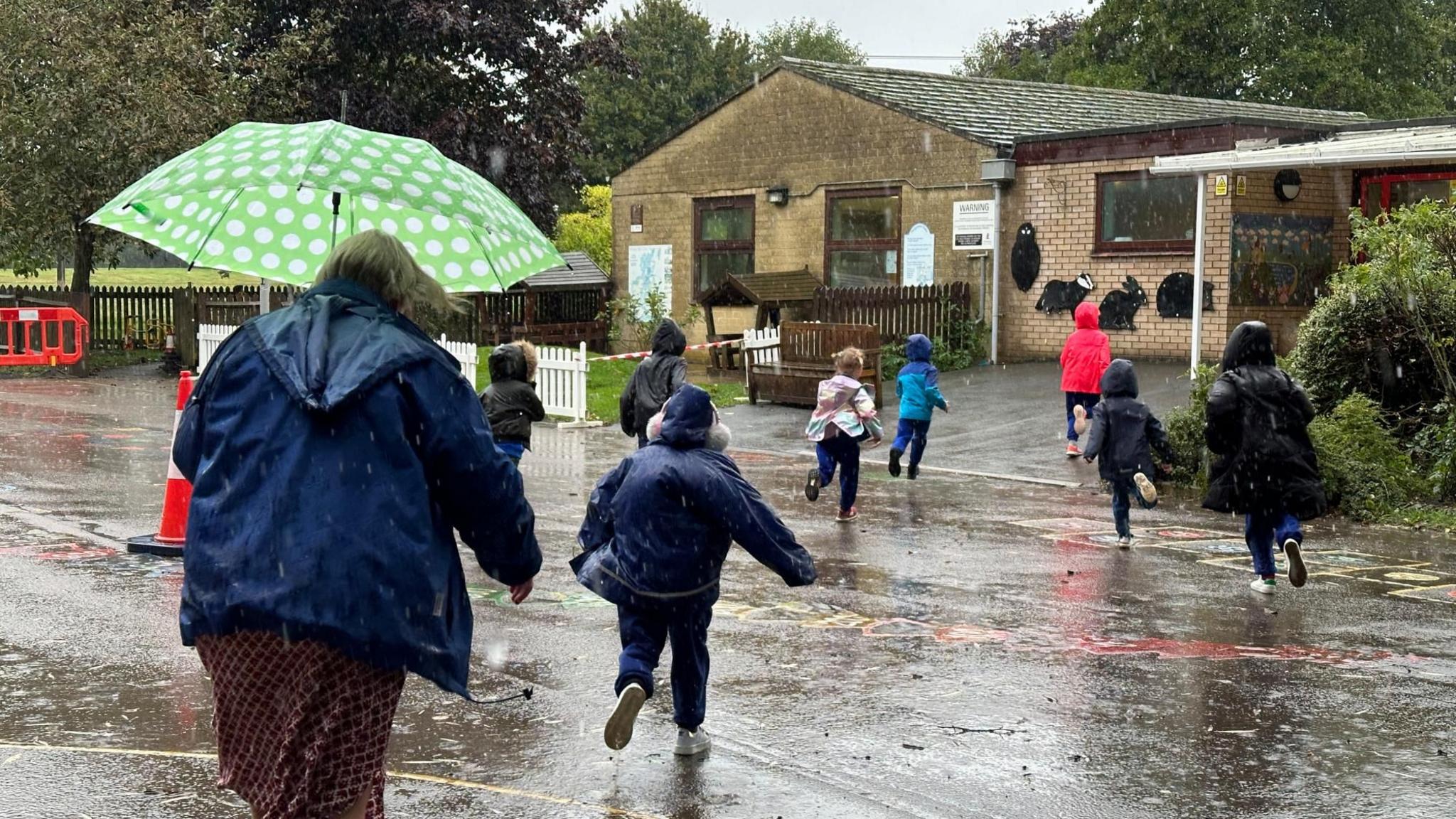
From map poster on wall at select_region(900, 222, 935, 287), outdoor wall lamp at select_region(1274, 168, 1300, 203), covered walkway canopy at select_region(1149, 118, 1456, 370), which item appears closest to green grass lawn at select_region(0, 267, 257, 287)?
map poster on wall at select_region(900, 222, 935, 287)

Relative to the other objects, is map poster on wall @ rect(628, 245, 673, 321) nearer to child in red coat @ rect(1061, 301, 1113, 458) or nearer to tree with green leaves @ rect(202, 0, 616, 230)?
tree with green leaves @ rect(202, 0, 616, 230)

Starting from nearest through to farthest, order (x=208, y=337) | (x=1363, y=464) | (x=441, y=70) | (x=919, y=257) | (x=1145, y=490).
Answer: (x=1145, y=490) → (x=1363, y=464) → (x=919, y=257) → (x=208, y=337) → (x=441, y=70)

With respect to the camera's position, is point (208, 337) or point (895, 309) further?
point (208, 337)

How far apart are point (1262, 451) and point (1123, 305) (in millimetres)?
13814

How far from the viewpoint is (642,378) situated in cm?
1191

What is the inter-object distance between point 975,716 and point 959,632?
5.45 ft

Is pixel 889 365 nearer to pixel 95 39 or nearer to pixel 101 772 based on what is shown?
pixel 95 39

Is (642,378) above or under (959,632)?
above

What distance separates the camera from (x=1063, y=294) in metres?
23.6

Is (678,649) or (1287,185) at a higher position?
(1287,185)

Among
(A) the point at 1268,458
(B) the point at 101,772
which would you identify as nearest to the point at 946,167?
(A) the point at 1268,458

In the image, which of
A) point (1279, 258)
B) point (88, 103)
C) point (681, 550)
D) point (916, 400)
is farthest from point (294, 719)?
point (88, 103)

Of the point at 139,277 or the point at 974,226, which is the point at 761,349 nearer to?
the point at 974,226

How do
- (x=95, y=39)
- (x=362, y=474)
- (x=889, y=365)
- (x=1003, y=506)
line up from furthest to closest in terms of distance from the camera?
(x=95, y=39) → (x=889, y=365) → (x=1003, y=506) → (x=362, y=474)
